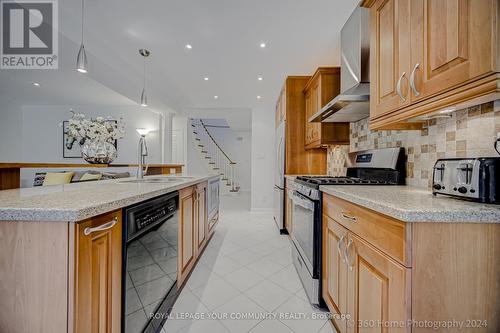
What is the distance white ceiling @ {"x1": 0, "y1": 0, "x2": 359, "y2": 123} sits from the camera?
204cm

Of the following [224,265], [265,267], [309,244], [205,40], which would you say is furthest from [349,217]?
[205,40]

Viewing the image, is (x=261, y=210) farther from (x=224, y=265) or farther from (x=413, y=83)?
(x=413, y=83)

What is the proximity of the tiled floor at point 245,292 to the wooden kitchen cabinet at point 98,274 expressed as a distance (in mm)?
667

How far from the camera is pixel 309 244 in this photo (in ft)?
5.49

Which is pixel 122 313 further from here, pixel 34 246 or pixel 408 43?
pixel 408 43

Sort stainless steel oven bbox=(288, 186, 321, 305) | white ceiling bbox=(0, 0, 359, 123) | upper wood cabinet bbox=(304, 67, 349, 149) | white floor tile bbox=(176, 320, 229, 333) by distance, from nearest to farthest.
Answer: white floor tile bbox=(176, 320, 229, 333)
stainless steel oven bbox=(288, 186, 321, 305)
white ceiling bbox=(0, 0, 359, 123)
upper wood cabinet bbox=(304, 67, 349, 149)

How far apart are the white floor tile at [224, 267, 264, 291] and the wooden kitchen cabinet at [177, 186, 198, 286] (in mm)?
392

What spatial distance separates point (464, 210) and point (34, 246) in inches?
56.8

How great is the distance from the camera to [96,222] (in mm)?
809

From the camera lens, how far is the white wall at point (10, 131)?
17.0 ft

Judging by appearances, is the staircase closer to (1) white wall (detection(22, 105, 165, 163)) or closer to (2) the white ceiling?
(1) white wall (detection(22, 105, 165, 163))

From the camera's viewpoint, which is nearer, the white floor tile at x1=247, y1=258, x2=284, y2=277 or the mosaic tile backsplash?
the mosaic tile backsplash

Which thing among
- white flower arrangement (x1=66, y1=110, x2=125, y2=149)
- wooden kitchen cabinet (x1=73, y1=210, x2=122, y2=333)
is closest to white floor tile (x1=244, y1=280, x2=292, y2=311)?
wooden kitchen cabinet (x1=73, y1=210, x2=122, y2=333)

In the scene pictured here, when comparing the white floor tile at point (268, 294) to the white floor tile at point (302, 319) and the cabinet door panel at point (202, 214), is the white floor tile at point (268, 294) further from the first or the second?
the cabinet door panel at point (202, 214)
